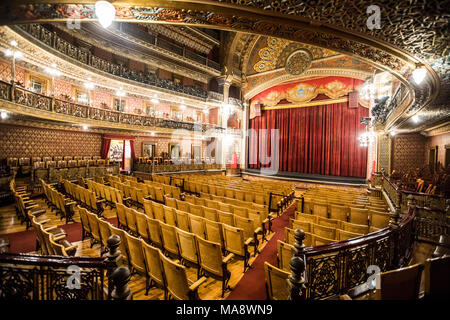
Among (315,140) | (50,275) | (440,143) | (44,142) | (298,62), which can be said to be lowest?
(50,275)

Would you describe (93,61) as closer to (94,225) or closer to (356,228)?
(94,225)

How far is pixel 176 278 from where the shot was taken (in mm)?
2170

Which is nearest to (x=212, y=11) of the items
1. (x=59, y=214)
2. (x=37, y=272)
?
(x=37, y=272)

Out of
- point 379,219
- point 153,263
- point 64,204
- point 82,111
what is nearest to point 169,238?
point 153,263

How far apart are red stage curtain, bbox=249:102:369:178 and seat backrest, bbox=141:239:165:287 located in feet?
45.9

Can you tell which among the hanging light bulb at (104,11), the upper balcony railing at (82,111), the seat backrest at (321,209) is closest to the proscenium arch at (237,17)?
the hanging light bulb at (104,11)

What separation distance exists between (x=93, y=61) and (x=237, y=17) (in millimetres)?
11039

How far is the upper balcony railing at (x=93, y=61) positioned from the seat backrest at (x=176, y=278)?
9.64m

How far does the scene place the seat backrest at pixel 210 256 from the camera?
8.68 feet

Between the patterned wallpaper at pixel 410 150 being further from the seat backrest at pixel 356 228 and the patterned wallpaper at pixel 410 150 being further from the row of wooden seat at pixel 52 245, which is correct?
the row of wooden seat at pixel 52 245

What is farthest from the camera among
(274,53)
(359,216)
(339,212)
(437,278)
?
(274,53)

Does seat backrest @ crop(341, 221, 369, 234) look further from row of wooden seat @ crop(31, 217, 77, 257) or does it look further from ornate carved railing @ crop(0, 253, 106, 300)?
row of wooden seat @ crop(31, 217, 77, 257)

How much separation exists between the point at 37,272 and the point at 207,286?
205 cm
